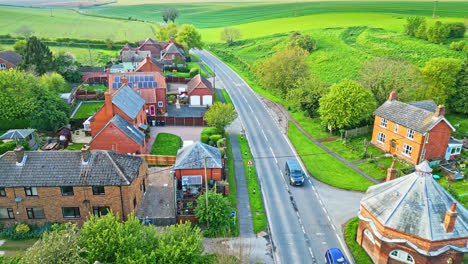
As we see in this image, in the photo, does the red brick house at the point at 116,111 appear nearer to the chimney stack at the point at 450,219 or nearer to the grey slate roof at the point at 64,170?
the grey slate roof at the point at 64,170

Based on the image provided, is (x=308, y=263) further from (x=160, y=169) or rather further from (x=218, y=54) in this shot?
(x=218, y=54)

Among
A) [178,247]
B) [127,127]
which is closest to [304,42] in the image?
[127,127]

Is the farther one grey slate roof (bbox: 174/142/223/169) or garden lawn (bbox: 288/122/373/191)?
garden lawn (bbox: 288/122/373/191)

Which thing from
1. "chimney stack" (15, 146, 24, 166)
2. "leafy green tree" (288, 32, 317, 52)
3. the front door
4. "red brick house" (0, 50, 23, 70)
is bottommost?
the front door

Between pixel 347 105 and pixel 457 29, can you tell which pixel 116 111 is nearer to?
pixel 347 105

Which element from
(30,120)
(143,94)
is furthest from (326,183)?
(30,120)

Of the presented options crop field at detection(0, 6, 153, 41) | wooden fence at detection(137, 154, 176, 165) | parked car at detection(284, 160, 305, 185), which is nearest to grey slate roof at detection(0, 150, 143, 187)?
wooden fence at detection(137, 154, 176, 165)

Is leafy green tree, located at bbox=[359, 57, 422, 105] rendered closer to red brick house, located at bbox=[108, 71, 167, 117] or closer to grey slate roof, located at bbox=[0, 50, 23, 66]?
red brick house, located at bbox=[108, 71, 167, 117]

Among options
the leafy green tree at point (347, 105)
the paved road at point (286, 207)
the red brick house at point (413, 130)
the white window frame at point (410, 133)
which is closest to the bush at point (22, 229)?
the paved road at point (286, 207)
